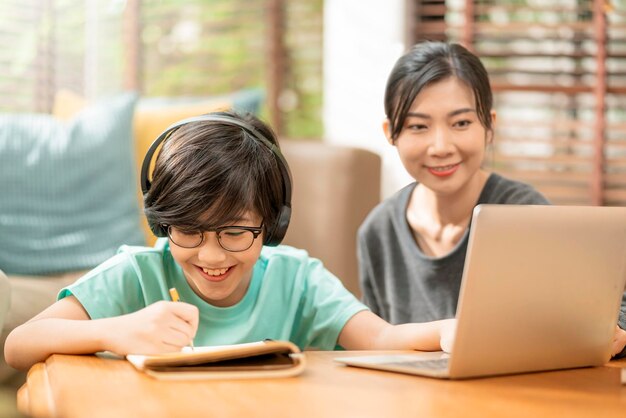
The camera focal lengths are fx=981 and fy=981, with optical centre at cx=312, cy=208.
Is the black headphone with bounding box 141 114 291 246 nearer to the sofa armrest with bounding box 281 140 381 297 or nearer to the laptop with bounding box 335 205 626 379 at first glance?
the laptop with bounding box 335 205 626 379

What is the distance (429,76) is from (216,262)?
0.74 meters

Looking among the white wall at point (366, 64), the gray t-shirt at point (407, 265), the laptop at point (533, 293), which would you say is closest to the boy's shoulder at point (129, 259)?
the laptop at point (533, 293)

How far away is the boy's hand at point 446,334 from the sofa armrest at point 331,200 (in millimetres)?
1354

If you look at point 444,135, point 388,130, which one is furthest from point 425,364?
point 388,130

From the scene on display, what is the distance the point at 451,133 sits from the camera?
1.98 metres

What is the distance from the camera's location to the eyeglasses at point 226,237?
4.65 feet

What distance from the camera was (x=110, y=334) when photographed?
1.25m

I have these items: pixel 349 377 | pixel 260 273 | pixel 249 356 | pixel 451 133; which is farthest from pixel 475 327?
pixel 451 133

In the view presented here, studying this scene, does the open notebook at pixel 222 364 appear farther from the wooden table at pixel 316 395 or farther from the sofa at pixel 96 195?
the sofa at pixel 96 195

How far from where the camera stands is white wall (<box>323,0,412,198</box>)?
133 inches

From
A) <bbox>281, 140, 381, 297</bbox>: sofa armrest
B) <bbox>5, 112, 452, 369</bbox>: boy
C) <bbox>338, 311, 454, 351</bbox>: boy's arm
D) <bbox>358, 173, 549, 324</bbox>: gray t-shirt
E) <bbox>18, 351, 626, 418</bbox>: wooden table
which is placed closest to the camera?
<bbox>18, 351, 626, 418</bbox>: wooden table

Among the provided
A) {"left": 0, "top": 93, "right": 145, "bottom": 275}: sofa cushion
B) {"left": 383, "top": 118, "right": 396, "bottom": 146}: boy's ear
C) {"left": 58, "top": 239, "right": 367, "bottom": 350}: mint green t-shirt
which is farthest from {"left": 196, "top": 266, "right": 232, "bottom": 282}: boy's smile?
{"left": 0, "top": 93, "right": 145, "bottom": 275}: sofa cushion

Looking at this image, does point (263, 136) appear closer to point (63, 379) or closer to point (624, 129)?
point (63, 379)

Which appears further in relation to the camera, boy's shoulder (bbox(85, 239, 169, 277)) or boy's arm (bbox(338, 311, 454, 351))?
boy's shoulder (bbox(85, 239, 169, 277))
